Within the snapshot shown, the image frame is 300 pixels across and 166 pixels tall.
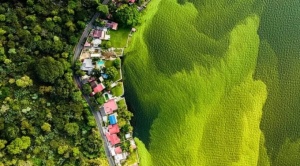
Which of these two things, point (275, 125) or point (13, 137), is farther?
point (275, 125)

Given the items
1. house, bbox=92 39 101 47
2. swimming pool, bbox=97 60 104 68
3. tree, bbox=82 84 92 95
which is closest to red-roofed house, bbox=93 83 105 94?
tree, bbox=82 84 92 95

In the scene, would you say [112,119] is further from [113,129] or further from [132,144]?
[132,144]

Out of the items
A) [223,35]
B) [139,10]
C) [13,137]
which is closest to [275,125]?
[223,35]

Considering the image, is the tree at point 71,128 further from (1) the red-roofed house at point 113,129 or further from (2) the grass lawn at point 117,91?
(2) the grass lawn at point 117,91

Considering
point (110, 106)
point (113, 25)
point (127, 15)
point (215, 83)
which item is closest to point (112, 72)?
point (110, 106)

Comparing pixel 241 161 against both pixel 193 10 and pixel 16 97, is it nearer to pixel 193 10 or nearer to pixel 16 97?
pixel 193 10

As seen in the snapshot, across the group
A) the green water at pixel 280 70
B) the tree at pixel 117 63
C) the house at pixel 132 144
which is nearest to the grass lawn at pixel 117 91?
the tree at pixel 117 63
